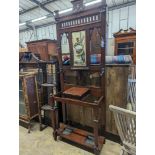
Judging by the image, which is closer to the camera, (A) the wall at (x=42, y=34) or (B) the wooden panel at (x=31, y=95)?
(B) the wooden panel at (x=31, y=95)

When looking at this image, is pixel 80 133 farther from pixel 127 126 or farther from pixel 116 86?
pixel 127 126

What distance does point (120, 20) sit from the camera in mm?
4797

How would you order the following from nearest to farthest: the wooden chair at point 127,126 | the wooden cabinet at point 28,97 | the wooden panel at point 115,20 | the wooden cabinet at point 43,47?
the wooden chair at point 127,126 < the wooden cabinet at point 28,97 < the wooden cabinet at point 43,47 < the wooden panel at point 115,20

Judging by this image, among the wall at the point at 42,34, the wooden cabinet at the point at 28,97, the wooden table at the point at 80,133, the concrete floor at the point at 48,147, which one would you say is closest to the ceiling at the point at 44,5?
the wall at the point at 42,34

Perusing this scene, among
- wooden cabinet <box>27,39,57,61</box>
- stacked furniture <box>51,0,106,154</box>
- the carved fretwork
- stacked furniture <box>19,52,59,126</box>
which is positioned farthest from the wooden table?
wooden cabinet <box>27,39,57,61</box>

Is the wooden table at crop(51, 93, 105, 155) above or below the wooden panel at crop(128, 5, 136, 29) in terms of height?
below

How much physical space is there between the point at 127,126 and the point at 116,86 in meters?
0.87

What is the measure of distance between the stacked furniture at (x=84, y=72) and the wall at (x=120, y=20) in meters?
2.49

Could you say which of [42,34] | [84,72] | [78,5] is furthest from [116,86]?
[42,34]

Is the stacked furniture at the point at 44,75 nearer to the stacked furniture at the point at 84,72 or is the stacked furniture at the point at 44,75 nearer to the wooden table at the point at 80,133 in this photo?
the stacked furniture at the point at 84,72

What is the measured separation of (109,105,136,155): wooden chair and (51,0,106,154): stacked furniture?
513 millimetres

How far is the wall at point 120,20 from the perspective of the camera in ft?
14.8

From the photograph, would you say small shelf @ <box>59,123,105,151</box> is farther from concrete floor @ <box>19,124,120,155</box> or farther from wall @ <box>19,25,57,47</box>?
wall @ <box>19,25,57,47</box>

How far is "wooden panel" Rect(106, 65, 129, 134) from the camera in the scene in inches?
76.0
